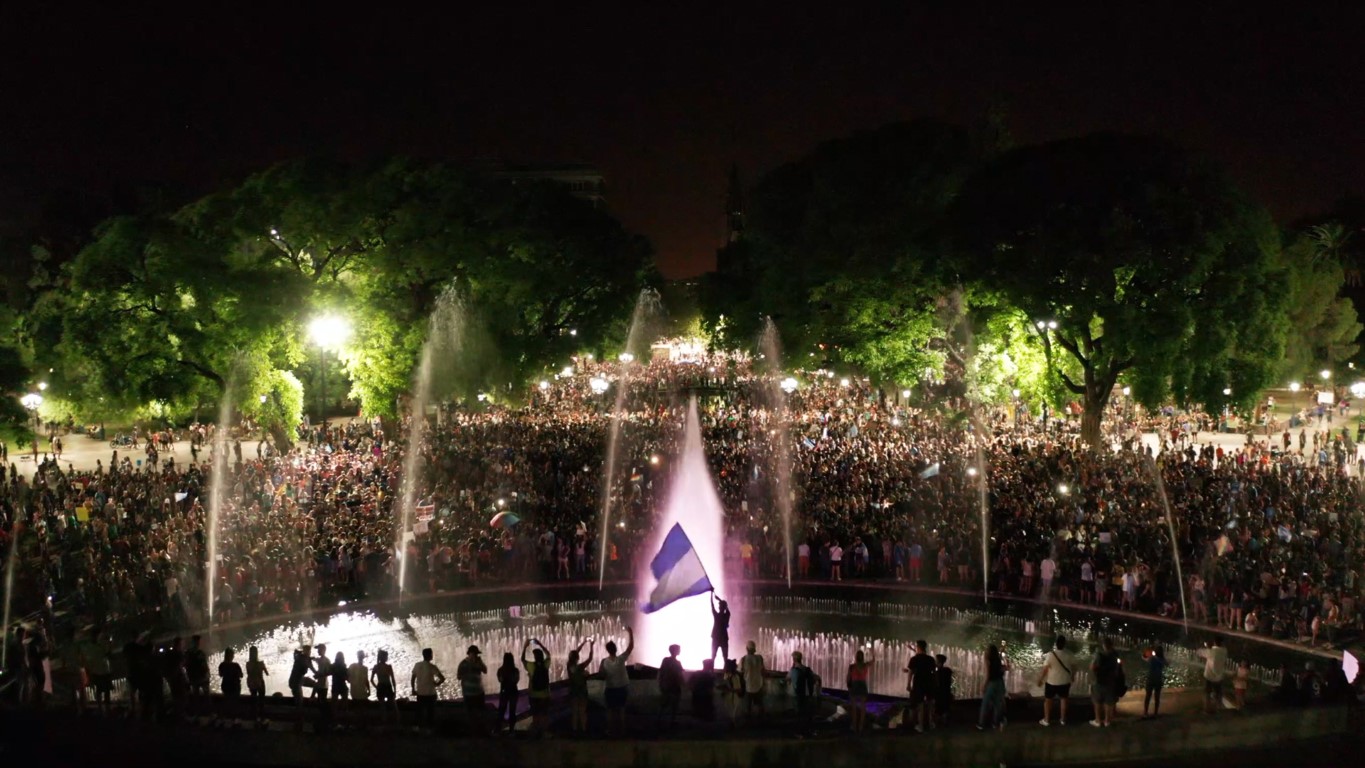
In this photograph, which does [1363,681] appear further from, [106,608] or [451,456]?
[451,456]

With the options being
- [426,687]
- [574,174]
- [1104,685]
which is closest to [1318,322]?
[1104,685]

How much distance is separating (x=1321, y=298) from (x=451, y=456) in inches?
2006

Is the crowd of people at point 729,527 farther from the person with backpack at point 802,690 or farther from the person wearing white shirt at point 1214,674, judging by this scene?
the person with backpack at point 802,690

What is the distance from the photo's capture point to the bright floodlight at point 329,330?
34.5 m

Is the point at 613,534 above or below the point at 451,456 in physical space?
below

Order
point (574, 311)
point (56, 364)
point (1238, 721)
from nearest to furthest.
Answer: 1. point (1238, 721)
2. point (56, 364)
3. point (574, 311)

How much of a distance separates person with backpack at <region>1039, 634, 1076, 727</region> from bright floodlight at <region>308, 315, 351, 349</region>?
26974mm

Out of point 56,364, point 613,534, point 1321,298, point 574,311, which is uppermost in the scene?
point 1321,298

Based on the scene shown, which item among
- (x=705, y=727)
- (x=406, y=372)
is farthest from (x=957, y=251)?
(x=705, y=727)

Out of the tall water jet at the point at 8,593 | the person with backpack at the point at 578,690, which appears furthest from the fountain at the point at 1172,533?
the tall water jet at the point at 8,593

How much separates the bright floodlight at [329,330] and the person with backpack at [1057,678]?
27.0 meters

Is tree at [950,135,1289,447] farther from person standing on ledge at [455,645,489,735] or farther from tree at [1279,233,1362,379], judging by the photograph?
tree at [1279,233,1362,379]

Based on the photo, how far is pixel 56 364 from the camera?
1436 inches

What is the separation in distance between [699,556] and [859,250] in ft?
72.0
